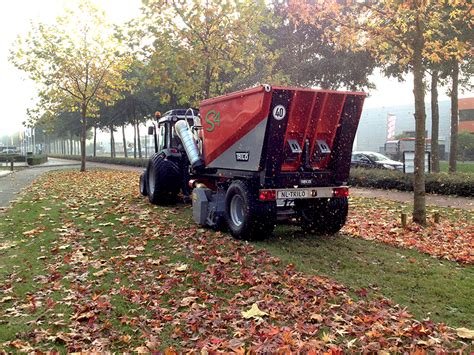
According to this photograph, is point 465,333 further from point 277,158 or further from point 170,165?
point 170,165

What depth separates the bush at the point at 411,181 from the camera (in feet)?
45.7

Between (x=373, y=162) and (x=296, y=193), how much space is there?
65.7ft

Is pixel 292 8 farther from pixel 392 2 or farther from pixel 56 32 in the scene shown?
pixel 56 32

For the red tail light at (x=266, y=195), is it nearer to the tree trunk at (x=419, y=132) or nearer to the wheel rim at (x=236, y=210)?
the wheel rim at (x=236, y=210)

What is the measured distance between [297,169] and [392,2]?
4105mm

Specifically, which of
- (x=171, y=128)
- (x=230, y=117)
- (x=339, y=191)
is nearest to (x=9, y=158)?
(x=171, y=128)

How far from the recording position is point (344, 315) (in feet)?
14.6

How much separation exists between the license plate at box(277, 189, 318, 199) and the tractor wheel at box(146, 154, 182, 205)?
14.8 ft

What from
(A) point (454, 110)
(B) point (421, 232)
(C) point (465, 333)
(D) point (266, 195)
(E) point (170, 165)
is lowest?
(C) point (465, 333)

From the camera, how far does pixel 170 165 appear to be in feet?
36.4

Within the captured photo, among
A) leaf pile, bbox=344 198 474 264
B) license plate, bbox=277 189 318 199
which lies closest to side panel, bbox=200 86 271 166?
license plate, bbox=277 189 318 199

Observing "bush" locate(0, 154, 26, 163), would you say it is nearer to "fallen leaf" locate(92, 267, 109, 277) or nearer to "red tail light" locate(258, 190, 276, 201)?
"fallen leaf" locate(92, 267, 109, 277)

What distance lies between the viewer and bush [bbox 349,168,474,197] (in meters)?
13.9

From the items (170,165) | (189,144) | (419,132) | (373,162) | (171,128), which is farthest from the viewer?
(373,162)
